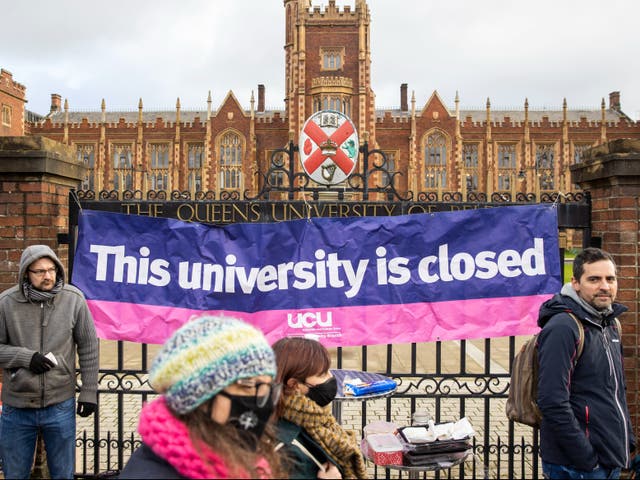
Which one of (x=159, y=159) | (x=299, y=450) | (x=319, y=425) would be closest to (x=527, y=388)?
(x=319, y=425)

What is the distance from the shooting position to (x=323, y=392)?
259 cm

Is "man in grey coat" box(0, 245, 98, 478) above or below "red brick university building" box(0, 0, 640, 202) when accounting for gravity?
below

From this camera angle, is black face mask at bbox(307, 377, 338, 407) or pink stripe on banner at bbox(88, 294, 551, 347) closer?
black face mask at bbox(307, 377, 338, 407)

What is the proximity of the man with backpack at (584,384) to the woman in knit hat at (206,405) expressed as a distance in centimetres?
170

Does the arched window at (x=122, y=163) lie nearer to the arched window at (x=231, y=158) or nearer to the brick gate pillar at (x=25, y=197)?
the arched window at (x=231, y=158)

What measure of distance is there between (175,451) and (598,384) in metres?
2.33

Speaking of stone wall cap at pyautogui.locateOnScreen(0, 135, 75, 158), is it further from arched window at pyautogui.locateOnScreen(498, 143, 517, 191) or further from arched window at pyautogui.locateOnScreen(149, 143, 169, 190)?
arched window at pyautogui.locateOnScreen(498, 143, 517, 191)

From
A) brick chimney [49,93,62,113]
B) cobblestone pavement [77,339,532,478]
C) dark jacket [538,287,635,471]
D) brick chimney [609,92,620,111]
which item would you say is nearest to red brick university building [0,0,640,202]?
brick chimney [49,93,62,113]

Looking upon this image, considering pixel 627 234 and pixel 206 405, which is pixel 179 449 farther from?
pixel 627 234

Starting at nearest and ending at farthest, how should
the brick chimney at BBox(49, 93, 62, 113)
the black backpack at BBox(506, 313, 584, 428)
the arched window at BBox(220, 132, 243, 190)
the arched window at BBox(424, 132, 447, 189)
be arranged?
Result: the black backpack at BBox(506, 313, 584, 428) → the arched window at BBox(424, 132, 447, 189) → the arched window at BBox(220, 132, 243, 190) → the brick chimney at BBox(49, 93, 62, 113)

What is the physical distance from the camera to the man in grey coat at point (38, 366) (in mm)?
3270

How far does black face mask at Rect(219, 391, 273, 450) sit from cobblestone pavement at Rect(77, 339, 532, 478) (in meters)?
2.40

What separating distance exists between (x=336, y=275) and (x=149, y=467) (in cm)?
301

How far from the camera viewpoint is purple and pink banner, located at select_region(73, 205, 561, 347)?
4.32 metres
